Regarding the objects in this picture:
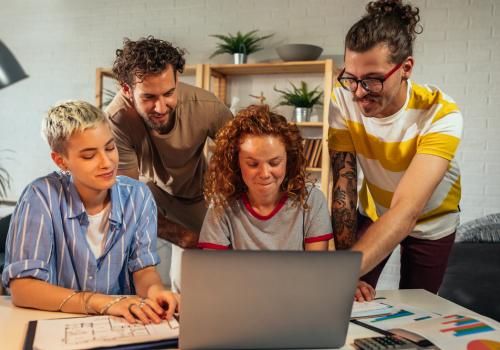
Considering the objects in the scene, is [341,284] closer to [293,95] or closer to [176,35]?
[293,95]

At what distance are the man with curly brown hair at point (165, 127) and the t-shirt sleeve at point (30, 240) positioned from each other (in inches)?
25.6

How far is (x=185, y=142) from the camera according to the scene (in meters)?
1.99

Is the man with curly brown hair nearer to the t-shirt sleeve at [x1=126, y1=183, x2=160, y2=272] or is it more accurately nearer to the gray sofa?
the t-shirt sleeve at [x1=126, y1=183, x2=160, y2=272]

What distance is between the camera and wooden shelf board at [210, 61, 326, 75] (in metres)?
3.46

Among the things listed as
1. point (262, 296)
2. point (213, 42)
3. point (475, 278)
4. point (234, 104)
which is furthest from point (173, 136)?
point (213, 42)

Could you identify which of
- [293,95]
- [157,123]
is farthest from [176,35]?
[157,123]

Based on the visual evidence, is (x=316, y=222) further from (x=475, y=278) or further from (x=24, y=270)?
(x=475, y=278)

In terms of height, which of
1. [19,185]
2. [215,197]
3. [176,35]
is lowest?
[19,185]

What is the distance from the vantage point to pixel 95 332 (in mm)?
923

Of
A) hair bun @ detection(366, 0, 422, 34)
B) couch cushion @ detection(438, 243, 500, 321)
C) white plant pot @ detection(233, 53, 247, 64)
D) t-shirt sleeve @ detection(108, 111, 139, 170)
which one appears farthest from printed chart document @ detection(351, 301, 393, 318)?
white plant pot @ detection(233, 53, 247, 64)

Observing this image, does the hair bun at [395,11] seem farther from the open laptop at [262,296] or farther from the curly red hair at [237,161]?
the open laptop at [262,296]

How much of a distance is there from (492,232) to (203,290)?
8.32ft

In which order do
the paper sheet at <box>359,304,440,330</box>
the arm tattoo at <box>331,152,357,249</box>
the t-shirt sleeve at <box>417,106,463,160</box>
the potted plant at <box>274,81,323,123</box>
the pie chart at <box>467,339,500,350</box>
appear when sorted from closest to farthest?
1. the pie chart at <box>467,339,500,350</box>
2. the paper sheet at <box>359,304,440,330</box>
3. the t-shirt sleeve at <box>417,106,463,160</box>
4. the arm tattoo at <box>331,152,357,249</box>
5. the potted plant at <box>274,81,323,123</box>

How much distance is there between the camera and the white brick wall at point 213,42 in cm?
337
